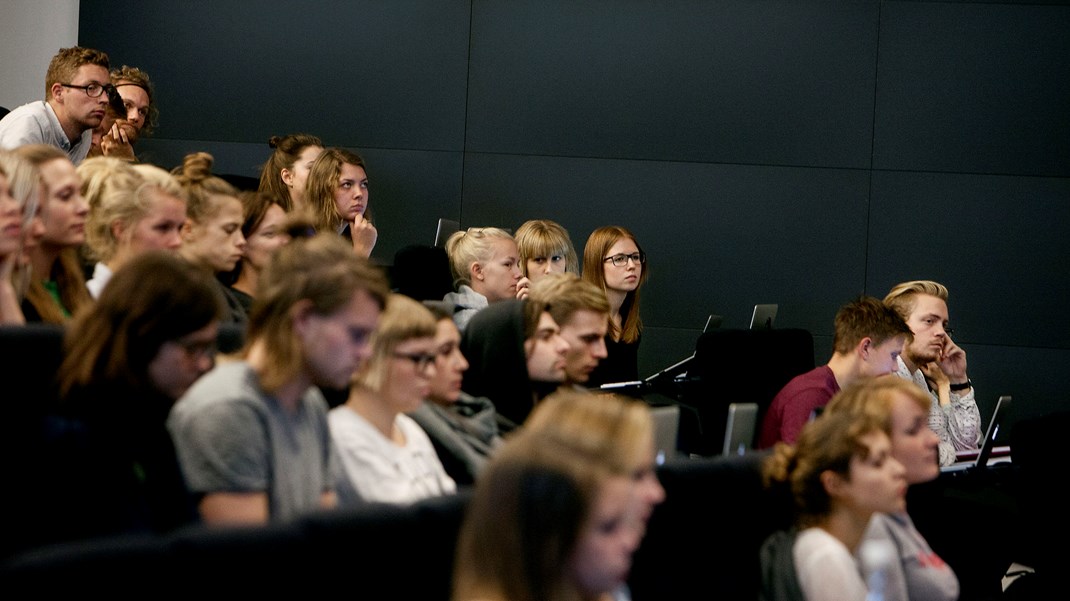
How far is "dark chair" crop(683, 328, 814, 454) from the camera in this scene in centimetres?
484

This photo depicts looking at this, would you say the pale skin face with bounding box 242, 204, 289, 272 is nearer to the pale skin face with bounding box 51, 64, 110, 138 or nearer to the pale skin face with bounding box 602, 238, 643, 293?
the pale skin face with bounding box 51, 64, 110, 138

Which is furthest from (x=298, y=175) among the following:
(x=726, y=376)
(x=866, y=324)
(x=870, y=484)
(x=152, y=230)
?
(x=870, y=484)

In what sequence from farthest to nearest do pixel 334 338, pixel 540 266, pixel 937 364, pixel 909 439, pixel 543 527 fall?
pixel 540 266
pixel 937 364
pixel 909 439
pixel 334 338
pixel 543 527

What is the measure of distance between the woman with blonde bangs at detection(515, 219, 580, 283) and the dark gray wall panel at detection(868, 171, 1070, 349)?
6.17 feet

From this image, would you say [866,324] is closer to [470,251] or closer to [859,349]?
[859,349]

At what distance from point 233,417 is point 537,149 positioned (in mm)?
4388

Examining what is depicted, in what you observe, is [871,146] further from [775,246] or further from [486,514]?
[486,514]

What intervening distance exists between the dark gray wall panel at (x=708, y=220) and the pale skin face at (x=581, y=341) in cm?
291

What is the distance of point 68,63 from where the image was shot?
4.56 metres

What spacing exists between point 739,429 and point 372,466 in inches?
38.6

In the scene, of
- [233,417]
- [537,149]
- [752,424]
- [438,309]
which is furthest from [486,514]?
[537,149]

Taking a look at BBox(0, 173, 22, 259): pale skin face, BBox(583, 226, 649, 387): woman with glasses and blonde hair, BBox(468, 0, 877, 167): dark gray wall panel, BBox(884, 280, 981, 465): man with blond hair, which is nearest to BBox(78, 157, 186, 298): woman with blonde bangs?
BBox(0, 173, 22, 259): pale skin face

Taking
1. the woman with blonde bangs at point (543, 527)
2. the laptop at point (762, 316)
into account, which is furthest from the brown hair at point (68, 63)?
the woman with blonde bangs at point (543, 527)

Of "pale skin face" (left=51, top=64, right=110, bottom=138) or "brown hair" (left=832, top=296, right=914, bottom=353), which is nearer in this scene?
"brown hair" (left=832, top=296, right=914, bottom=353)
